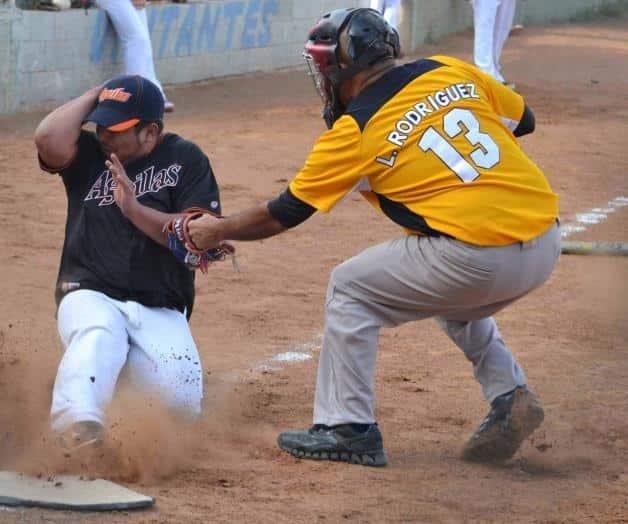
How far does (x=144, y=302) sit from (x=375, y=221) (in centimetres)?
431

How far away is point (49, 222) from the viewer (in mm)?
8781

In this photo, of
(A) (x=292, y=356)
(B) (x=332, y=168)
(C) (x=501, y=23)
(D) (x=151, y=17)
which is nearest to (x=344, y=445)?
(B) (x=332, y=168)

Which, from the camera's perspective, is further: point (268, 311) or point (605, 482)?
point (268, 311)

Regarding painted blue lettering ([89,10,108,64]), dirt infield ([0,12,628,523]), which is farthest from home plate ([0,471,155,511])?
painted blue lettering ([89,10,108,64])

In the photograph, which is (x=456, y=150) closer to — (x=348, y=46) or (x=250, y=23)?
(x=348, y=46)

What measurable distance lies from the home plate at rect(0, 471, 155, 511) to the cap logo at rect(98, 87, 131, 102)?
143 centimetres

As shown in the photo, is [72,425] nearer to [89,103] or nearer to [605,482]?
[89,103]

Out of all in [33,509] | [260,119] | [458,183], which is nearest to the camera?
[33,509]

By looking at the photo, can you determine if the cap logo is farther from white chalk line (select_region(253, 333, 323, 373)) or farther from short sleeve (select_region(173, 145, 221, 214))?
white chalk line (select_region(253, 333, 323, 373))

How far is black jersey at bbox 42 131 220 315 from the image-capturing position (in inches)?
198

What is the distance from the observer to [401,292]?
4.66m

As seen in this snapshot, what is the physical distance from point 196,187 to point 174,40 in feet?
30.6

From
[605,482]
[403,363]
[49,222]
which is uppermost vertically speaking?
[605,482]

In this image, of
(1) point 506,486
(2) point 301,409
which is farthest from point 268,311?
(1) point 506,486
